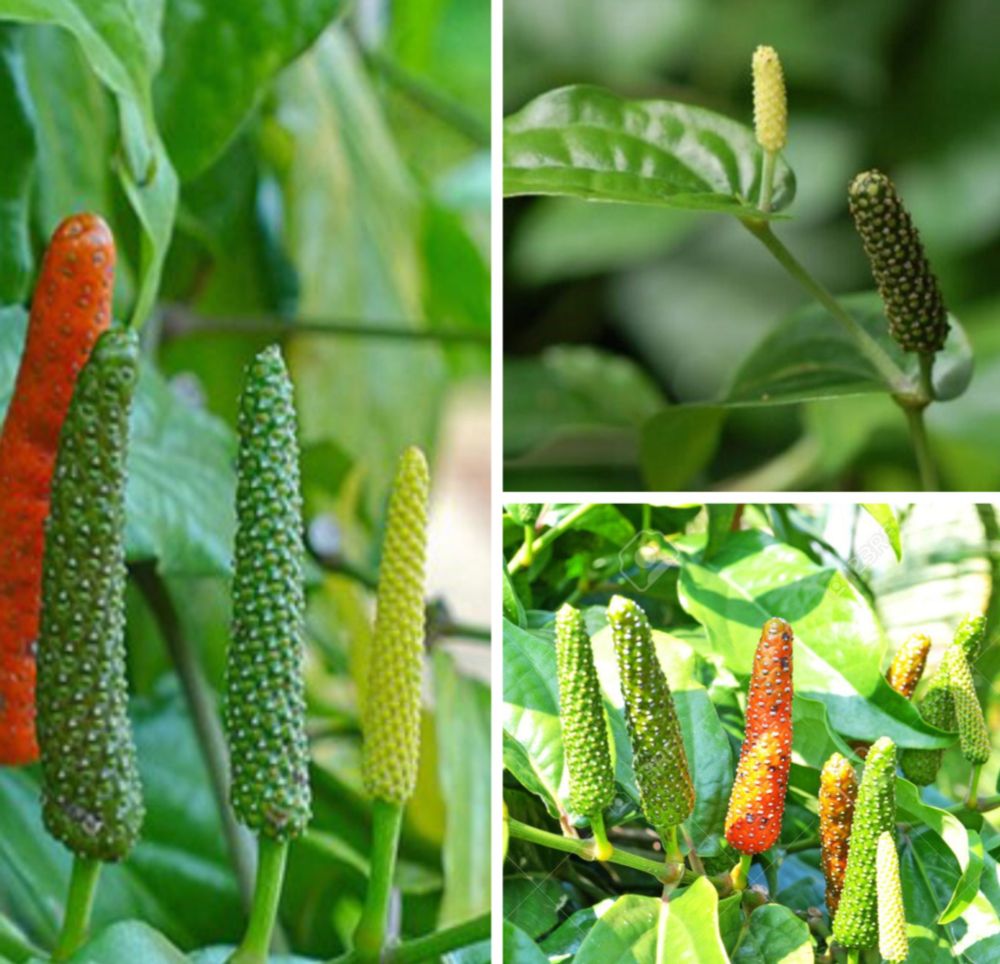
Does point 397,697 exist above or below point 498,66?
below

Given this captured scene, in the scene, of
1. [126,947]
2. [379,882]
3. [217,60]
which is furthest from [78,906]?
[217,60]

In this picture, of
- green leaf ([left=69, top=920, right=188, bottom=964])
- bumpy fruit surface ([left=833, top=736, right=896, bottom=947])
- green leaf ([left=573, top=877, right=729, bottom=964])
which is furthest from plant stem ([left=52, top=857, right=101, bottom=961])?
bumpy fruit surface ([left=833, top=736, right=896, bottom=947])

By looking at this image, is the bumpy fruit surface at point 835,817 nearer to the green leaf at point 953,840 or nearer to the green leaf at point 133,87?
the green leaf at point 953,840

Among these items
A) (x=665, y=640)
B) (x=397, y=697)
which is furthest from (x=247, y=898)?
(x=665, y=640)

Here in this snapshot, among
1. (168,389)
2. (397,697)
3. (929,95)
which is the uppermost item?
(929,95)

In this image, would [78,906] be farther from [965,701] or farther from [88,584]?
[965,701]

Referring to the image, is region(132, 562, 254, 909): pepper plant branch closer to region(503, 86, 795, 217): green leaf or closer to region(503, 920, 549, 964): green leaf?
region(503, 920, 549, 964): green leaf

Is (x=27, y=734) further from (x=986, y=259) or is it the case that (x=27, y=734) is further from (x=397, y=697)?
(x=986, y=259)

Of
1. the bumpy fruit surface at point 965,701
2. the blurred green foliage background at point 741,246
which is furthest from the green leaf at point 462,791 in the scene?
the bumpy fruit surface at point 965,701
